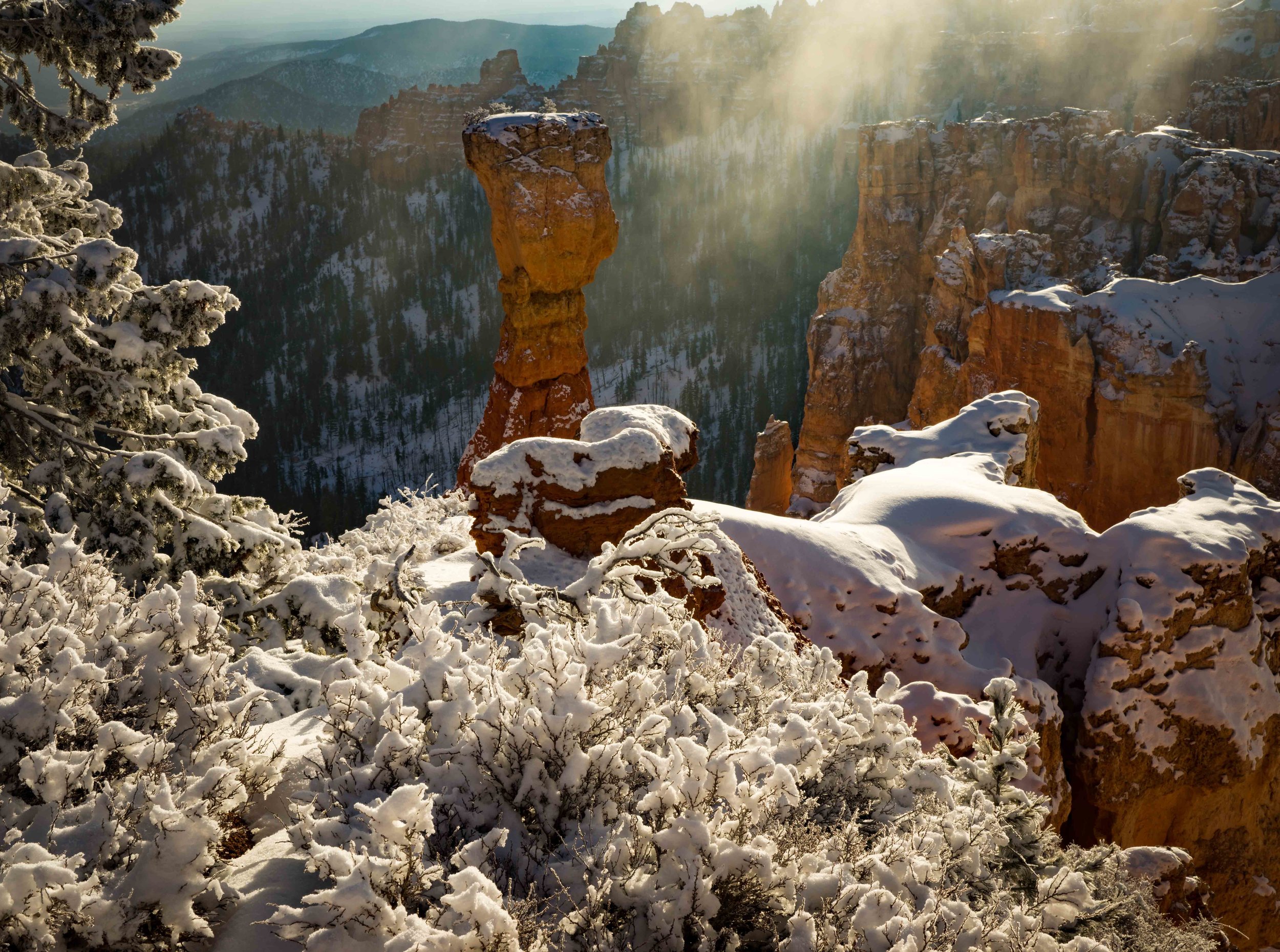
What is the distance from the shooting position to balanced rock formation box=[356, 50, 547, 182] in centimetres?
10762

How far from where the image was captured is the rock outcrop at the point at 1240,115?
4175 centimetres

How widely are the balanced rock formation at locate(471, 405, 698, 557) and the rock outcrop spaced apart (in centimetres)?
4504

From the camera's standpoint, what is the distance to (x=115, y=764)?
2992 millimetres

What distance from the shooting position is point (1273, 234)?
3344 centimetres

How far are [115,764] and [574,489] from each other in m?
6.00

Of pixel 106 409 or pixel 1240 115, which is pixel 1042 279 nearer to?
pixel 1240 115

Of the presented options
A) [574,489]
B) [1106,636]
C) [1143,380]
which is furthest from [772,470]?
[574,489]

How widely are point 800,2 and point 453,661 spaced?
131414 millimetres

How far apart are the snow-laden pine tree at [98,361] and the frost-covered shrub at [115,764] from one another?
2115 mm

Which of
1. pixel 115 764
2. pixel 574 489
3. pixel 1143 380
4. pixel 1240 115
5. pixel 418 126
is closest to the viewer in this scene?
pixel 115 764

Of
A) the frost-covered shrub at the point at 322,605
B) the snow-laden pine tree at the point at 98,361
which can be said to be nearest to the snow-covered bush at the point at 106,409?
the snow-laden pine tree at the point at 98,361

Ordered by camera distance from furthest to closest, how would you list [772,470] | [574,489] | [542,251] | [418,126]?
1. [418,126]
2. [772,470]
3. [542,251]
4. [574,489]

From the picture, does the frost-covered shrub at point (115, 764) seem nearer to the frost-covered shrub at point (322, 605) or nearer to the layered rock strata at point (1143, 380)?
the frost-covered shrub at point (322, 605)

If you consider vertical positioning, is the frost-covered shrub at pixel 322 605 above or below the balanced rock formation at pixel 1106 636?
above
